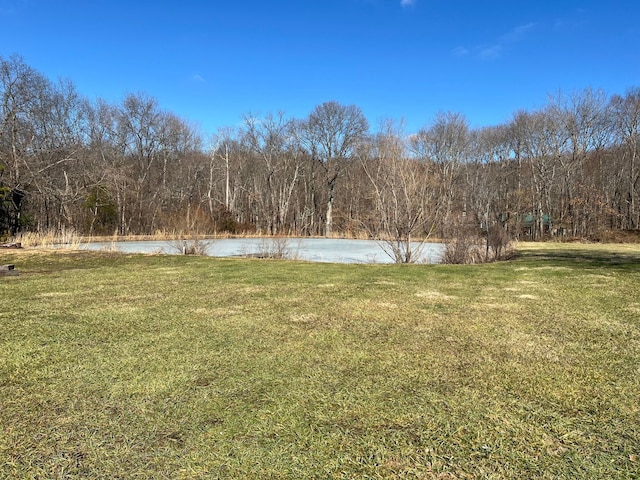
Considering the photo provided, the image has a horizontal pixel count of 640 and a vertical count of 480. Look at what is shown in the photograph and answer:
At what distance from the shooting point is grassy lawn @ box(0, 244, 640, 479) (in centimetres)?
143

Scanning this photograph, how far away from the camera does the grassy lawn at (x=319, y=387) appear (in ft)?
4.69

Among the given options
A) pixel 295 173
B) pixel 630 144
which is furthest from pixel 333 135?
pixel 630 144

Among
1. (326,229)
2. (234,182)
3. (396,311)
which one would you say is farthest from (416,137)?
(396,311)

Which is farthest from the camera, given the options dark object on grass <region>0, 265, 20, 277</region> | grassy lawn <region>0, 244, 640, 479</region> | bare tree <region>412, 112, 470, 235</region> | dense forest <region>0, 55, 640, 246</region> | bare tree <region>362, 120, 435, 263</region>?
bare tree <region>412, 112, 470, 235</region>

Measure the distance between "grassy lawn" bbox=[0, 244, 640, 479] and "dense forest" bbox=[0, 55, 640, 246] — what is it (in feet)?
21.5

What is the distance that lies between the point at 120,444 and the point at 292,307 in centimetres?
237

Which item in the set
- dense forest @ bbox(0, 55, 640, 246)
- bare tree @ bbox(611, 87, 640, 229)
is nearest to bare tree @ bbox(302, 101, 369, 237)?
dense forest @ bbox(0, 55, 640, 246)

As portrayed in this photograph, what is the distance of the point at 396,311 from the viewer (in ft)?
12.1

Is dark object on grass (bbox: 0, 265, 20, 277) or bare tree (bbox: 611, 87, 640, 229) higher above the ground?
bare tree (bbox: 611, 87, 640, 229)

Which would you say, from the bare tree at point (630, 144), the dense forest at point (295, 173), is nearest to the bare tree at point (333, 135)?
the dense forest at point (295, 173)

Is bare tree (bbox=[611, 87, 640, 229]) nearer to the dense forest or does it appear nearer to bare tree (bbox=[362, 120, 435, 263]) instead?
the dense forest

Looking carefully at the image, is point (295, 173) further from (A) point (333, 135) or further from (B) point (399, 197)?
(B) point (399, 197)

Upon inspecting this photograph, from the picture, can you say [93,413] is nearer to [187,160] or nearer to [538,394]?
[538,394]

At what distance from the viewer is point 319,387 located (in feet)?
6.64
